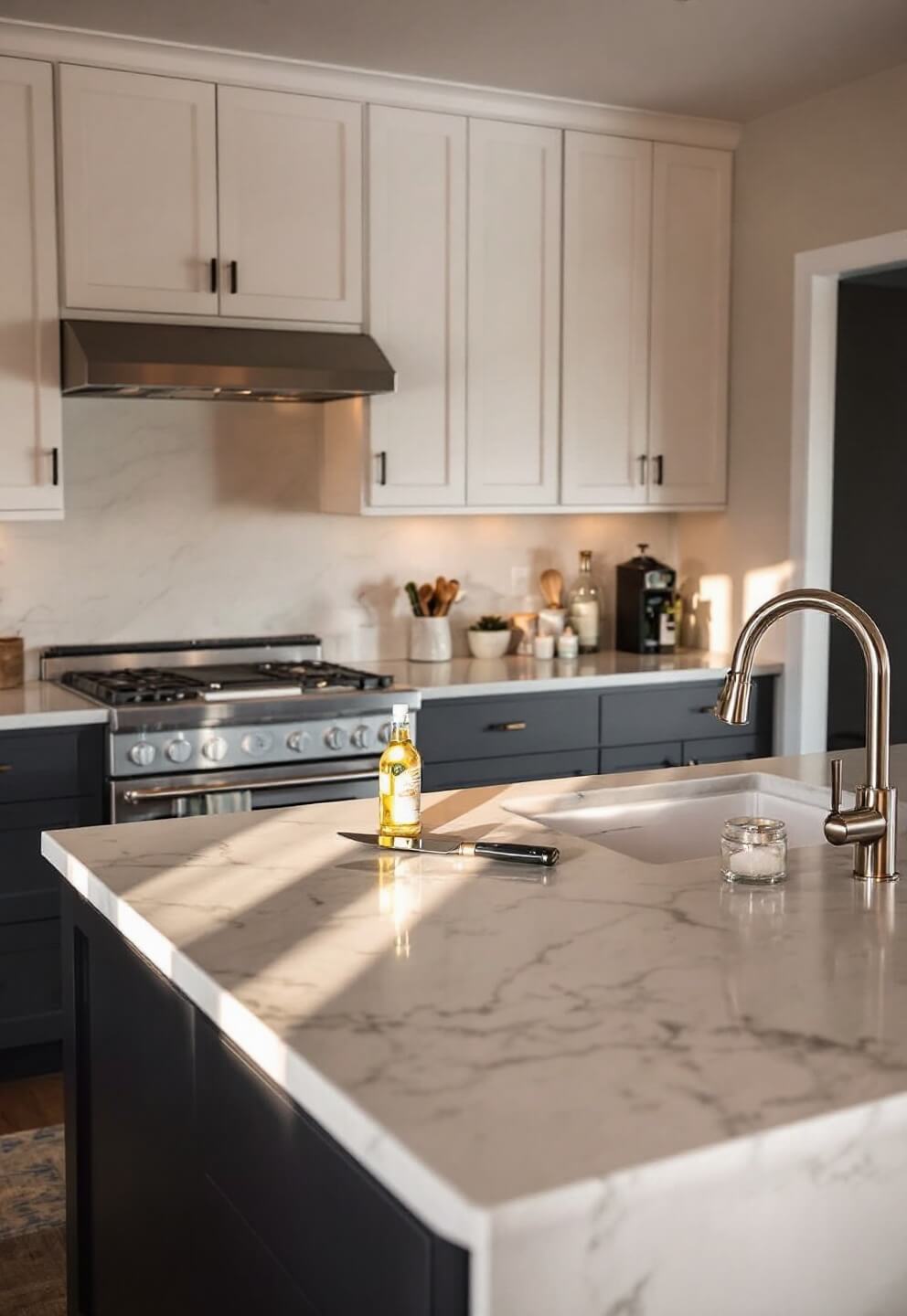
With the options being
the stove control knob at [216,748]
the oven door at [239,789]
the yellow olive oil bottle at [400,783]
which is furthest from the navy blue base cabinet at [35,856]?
the yellow olive oil bottle at [400,783]

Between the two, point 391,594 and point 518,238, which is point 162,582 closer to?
point 391,594

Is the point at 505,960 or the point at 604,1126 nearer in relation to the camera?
the point at 604,1126

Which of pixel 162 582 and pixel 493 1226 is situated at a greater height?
pixel 162 582

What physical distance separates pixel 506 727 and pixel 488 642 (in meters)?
0.57

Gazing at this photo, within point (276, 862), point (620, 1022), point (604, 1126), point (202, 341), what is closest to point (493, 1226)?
point (604, 1126)

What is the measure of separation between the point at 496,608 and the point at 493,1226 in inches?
150

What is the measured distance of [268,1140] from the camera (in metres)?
1.46

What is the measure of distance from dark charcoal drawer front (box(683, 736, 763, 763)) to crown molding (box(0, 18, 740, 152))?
1.90 m

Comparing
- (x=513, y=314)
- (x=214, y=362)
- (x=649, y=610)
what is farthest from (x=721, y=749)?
(x=214, y=362)

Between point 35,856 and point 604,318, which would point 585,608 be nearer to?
point 604,318

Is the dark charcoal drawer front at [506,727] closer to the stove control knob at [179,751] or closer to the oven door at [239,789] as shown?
the oven door at [239,789]

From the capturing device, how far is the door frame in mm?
4320

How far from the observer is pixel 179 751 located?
3.56m

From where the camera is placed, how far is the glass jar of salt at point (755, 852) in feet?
6.04
